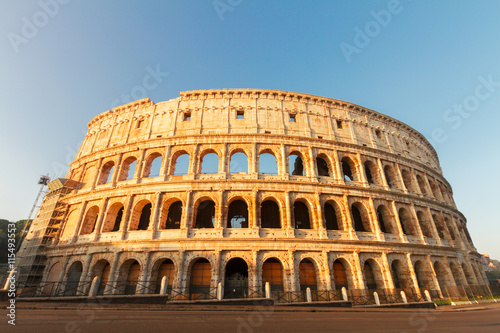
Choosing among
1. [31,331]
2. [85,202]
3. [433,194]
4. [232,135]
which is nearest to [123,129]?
[85,202]

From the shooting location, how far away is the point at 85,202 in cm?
1862

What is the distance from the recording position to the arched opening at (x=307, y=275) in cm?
1505

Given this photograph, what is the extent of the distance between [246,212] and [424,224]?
1649 cm

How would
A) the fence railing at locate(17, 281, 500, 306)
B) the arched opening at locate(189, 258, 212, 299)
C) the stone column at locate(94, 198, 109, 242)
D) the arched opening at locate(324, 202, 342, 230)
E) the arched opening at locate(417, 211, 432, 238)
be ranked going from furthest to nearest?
the arched opening at locate(417, 211, 432, 238), the arched opening at locate(324, 202, 342, 230), the stone column at locate(94, 198, 109, 242), the arched opening at locate(189, 258, 212, 299), the fence railing at locate(17, 281, 500, 306)

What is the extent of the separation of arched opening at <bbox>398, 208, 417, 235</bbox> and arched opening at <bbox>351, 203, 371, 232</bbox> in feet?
13.8

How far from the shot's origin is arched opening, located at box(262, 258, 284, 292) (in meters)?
14.7

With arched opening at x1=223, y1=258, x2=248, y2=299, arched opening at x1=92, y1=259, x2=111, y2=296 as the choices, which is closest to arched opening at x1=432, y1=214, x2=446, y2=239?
arched opening at x1=223, y1=258, x2=248, y2=299

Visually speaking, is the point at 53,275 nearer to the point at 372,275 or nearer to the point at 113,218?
the point at 113,218

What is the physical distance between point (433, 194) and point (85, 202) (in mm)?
34019

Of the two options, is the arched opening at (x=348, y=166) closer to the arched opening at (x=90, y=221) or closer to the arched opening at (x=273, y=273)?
the arched opening at (x=273, y=273)

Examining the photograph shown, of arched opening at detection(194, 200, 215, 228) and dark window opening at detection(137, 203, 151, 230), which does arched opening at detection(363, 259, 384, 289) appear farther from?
dark window opening at detection(137, 203, 151, 230)

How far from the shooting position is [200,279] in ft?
48.9

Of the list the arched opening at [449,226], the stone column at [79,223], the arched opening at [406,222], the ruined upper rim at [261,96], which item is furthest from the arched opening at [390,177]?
the stone column at [79,223]

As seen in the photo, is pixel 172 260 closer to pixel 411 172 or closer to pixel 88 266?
pixel 88 266
